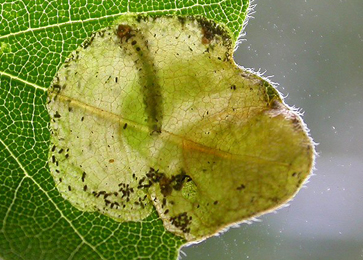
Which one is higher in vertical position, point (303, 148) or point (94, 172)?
point (303, 148)

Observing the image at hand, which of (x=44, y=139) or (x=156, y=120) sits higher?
(x=156, y=120)

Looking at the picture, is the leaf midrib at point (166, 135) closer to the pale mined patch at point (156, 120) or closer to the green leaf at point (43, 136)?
the pale mined patch at point (156, 120)

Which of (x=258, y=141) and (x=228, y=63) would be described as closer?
(x=258, y=141)

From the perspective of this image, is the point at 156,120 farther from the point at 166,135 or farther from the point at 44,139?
the point at 44,139

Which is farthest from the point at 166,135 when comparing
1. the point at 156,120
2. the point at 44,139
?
the point at 44,139

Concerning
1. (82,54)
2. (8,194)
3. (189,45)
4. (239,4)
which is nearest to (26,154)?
(8,194)

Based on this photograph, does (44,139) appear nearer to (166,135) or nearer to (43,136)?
(43,136)

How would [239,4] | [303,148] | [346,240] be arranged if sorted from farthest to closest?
[346,240], [239,4], [303,148]

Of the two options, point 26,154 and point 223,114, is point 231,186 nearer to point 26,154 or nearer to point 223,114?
point 223,114
